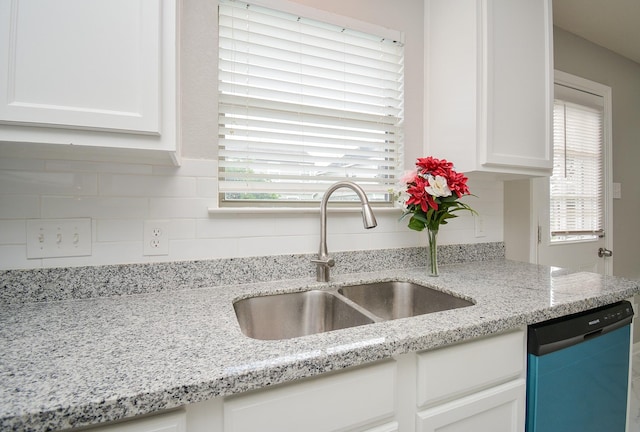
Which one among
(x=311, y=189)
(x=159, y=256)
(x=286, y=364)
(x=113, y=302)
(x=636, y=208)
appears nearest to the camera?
(x=286, y=364)

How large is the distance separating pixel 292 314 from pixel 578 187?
7.83 feet

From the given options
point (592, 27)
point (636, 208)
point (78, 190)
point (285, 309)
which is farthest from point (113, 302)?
point (636, 208)

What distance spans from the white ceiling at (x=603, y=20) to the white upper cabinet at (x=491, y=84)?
0.83 meters

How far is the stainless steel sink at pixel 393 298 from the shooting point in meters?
1.17

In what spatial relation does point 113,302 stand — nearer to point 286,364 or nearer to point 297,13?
point 286,364

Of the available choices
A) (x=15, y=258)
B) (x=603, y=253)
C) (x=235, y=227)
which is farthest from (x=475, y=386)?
(x=603, y=253)

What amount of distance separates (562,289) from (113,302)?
1533mm

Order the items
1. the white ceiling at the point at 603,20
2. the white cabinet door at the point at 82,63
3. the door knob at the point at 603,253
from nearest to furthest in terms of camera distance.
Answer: the white cabinet door at the point at 82,63, the white ceiling at the point at 603,20, the door knob at the point at 603,253

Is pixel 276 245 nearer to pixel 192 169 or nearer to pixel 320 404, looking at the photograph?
pixel 192 169

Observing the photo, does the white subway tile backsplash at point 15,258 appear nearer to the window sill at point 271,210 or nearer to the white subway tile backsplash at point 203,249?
the white subway tile backsplash at point 203,249

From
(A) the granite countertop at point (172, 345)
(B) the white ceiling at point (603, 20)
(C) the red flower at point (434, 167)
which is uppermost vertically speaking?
(B) the white ceiling at point (603, 20)

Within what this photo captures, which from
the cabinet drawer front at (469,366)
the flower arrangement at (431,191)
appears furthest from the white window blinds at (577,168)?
the cabinet drawer front at (469,366)

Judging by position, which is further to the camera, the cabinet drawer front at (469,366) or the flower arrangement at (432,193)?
the flower arrangement at (432,193)

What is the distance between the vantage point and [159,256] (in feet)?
3.44
